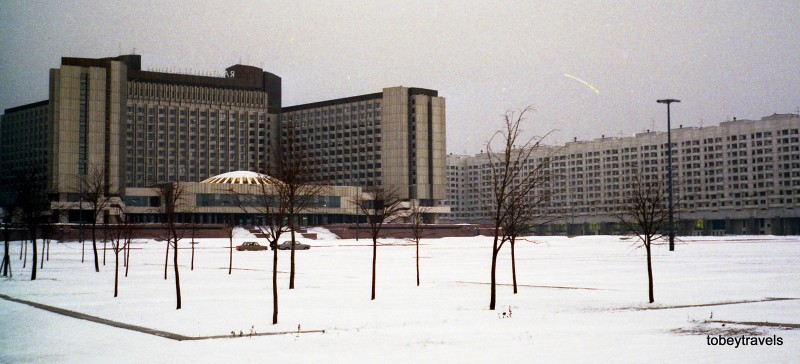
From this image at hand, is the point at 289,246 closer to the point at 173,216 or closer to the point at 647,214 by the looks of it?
the point at 173,216

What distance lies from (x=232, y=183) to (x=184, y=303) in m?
136

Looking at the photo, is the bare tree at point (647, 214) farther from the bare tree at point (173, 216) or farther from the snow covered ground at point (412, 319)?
the bare tree at point (173, 216)

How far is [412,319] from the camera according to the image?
67.6ft

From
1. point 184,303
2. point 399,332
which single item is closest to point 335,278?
point 184,303

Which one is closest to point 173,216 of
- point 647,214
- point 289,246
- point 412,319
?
point 412,319

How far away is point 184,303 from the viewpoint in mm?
25203

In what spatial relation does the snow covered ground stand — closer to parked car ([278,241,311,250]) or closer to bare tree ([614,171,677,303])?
bare tree ([614,171,677,303])

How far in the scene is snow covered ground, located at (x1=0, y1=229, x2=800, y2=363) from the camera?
15.0m

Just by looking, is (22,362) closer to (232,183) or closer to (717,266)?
(717,266)

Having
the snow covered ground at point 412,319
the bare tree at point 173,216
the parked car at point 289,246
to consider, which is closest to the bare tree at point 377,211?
the snow covered ground at point 412,319

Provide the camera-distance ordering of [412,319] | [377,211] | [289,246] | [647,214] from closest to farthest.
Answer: [412,319]
[647,214]
[377,211]
[289,246]

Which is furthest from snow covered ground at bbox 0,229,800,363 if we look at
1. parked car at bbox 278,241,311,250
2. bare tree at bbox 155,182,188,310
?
parked car at bbox 278,241,311,250

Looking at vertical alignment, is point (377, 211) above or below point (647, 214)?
above

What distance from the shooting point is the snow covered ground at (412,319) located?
15.0 metres
